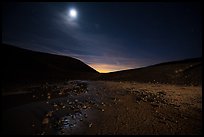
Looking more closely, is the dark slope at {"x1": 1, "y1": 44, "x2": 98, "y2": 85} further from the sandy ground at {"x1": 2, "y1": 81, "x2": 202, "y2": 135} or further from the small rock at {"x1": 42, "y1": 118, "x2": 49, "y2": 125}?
the small rock at {"x1": 42, "y1": 118, "x2": 49, "y2": 125}

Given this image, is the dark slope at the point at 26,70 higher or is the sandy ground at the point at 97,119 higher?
the dark slope at the point at 26,70

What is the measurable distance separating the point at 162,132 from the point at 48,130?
452 cm

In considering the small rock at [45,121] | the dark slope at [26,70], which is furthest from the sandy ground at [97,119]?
the dark slope at [26,70]

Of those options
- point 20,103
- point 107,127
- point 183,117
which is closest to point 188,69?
point 183,117

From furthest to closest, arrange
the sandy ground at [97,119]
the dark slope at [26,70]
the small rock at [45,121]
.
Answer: the dark slope at [26,70]
the small rock at [45,121]
the sandy ground at [97,119]

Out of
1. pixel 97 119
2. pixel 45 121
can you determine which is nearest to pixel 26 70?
pixel 45 121

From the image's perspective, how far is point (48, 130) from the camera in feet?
17.6

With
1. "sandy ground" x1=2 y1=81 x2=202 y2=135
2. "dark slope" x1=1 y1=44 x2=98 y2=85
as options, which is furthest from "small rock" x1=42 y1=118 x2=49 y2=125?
"dark slope" x1=1 y1=44 x2=98 y2=85

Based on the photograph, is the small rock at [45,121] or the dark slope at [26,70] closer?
the small rock at [45,121]

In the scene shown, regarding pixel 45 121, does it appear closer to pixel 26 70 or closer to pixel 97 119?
pixel 97 119

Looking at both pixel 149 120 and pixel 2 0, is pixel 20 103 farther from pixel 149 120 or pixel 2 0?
pixel 149 120

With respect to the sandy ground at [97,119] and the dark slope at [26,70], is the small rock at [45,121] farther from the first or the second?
the dark slope at [26,70]

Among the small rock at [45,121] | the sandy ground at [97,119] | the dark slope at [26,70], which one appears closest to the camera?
the sandy ground at [97,119]

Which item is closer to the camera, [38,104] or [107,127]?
[107,127]
